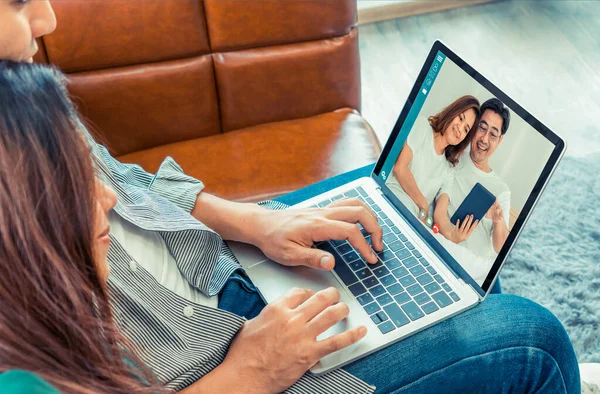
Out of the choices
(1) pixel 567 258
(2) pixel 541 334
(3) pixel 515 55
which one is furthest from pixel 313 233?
(3) pixel 515 55

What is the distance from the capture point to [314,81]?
1476mm

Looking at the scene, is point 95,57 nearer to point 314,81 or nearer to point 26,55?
point 314,81

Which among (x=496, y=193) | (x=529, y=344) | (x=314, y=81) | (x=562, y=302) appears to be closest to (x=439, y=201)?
(x=496, y=193)

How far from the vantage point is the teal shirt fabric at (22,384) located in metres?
0.50

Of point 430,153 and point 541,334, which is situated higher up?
point 430,153

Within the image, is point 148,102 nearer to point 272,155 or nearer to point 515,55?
point 272,155

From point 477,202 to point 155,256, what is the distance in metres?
0.48

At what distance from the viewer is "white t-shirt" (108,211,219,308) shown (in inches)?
37.7

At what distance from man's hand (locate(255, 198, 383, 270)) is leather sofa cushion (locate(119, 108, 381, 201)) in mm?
299

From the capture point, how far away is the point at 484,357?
2.95ft

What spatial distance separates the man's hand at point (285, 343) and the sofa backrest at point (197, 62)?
683 millimetres

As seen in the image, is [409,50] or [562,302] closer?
[562,302]

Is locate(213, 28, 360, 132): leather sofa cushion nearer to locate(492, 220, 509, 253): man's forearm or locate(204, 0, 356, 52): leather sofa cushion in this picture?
locate(204, 0, 356, 52): leather sofa cushion

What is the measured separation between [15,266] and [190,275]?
396 mm
